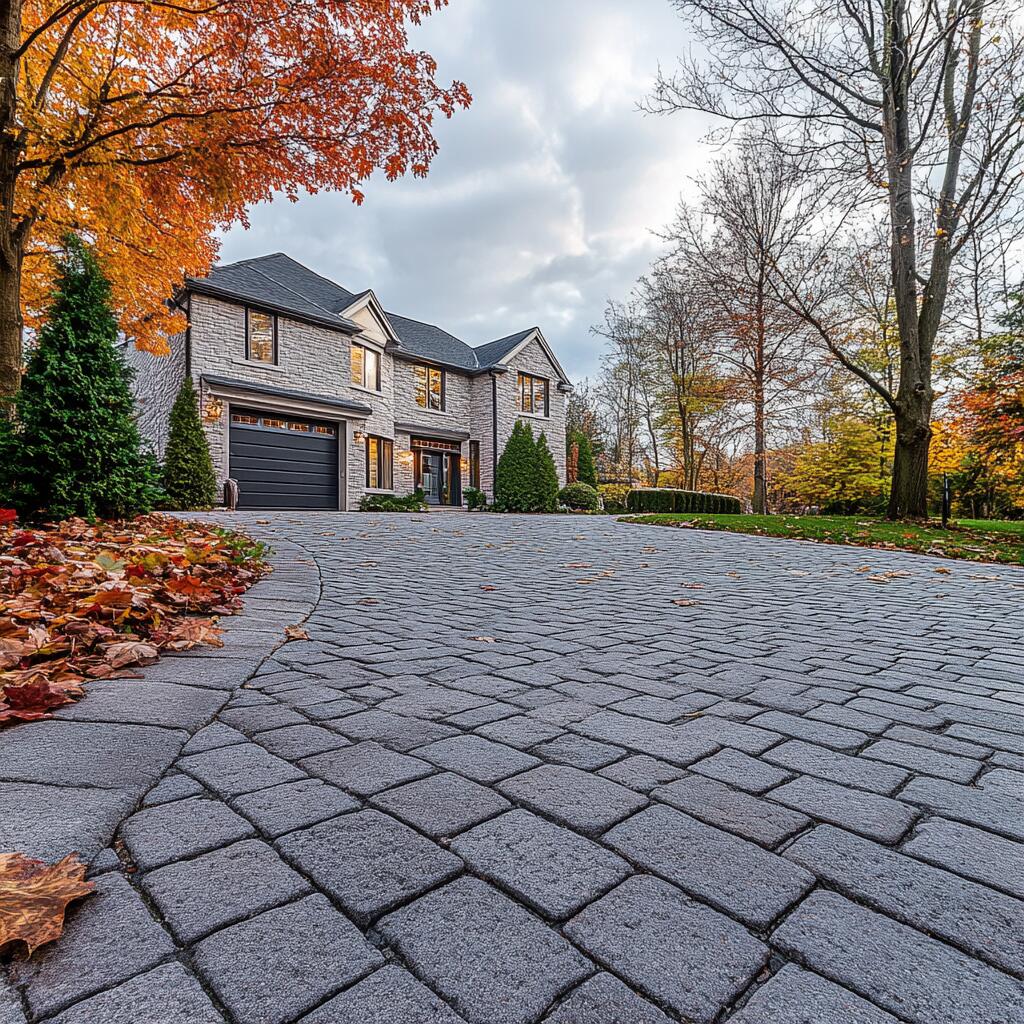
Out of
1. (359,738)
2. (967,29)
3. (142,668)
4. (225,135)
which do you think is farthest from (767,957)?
(967,29)

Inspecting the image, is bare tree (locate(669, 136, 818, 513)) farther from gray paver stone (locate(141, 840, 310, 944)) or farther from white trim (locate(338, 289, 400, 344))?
gray paver stone (locate(141, 840, 310, 944))

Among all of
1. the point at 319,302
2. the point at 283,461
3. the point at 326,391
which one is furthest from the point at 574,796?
the point at 319,302

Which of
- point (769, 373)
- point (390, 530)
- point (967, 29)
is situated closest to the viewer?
point (390, 530)

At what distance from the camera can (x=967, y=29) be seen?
9781 mm

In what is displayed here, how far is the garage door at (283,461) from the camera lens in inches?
564

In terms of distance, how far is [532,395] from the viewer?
22.6m

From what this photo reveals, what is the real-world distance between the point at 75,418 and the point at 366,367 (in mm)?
12349

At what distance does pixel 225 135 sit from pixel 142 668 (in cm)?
685

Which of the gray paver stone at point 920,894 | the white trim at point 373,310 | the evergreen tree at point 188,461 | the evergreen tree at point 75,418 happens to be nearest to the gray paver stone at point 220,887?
the gray paver stone at point 920,894

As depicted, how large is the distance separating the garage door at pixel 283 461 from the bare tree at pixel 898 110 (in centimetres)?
1095

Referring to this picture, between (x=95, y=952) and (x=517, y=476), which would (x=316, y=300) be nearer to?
(x=517, y=476)

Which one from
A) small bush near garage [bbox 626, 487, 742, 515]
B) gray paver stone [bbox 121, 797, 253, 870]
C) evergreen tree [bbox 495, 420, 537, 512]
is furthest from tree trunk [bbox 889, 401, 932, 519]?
gray paver stone [bbox 121, 797, 253, 870]

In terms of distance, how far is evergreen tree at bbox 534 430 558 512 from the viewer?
18891mm

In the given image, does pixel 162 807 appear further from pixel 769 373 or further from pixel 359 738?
pixel 769 373
